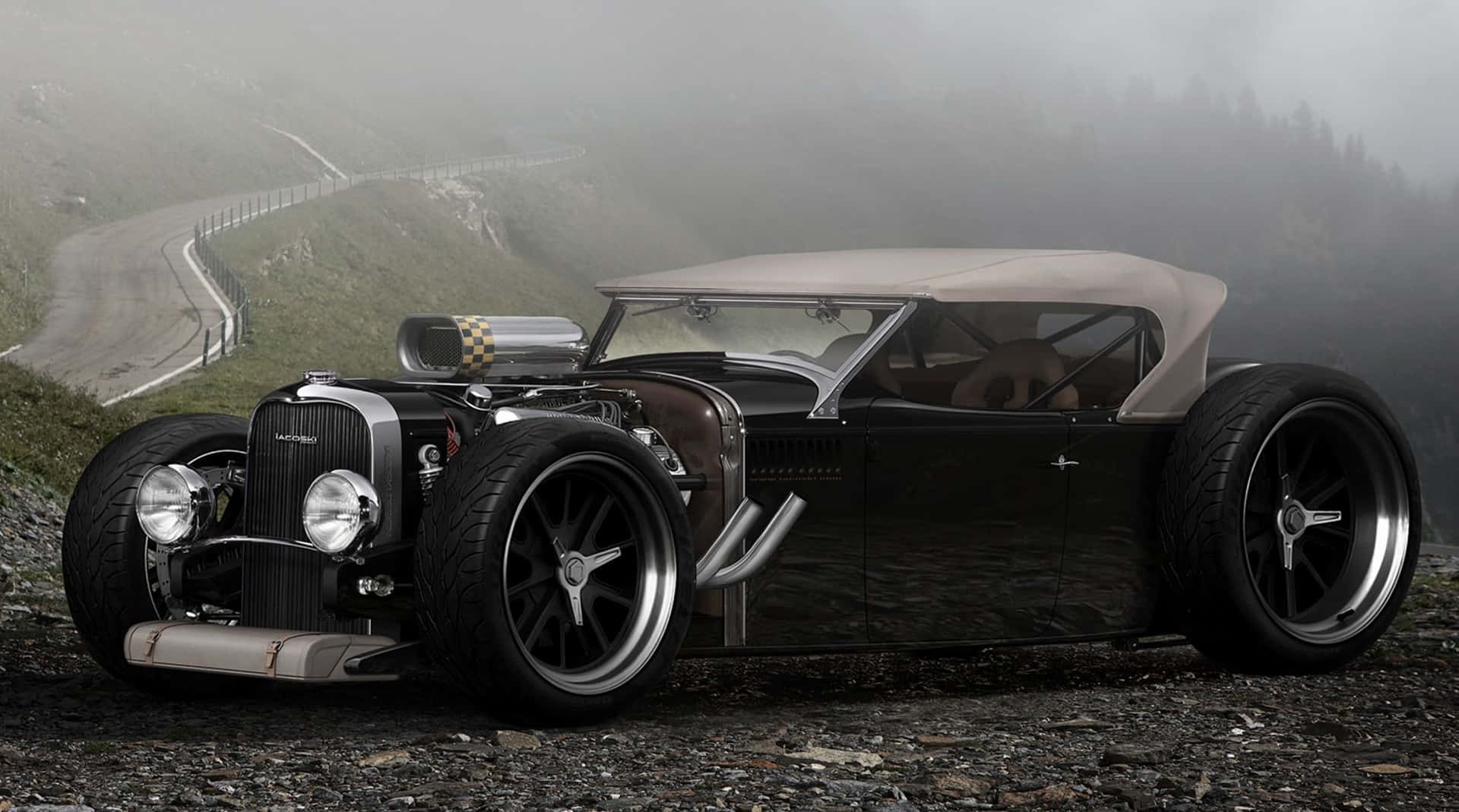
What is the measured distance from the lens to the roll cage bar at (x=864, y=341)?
675 cm

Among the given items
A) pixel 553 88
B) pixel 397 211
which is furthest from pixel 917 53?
pixel 397 211

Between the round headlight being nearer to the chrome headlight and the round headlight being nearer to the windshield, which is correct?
the chrome headlight

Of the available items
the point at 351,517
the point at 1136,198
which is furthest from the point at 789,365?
the point at 1136,198

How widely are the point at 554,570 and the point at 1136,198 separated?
157 meters

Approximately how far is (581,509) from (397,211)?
83.4 meters

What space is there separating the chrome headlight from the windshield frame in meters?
2.02

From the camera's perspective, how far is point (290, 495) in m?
6.12

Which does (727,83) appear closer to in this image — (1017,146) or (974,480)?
(1017,146)

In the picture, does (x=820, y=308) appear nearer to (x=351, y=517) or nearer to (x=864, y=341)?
(x=864, y=341)

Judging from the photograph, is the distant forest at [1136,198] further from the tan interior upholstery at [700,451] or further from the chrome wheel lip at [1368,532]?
the tan interior upholstery at [700,451]

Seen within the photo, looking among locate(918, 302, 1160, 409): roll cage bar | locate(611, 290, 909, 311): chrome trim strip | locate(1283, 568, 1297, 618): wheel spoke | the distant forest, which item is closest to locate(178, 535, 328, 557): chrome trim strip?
locate(611, 290, 909, 311): chrome trim strip

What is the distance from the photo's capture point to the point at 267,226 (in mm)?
73250

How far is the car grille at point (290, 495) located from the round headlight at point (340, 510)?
0.52ft

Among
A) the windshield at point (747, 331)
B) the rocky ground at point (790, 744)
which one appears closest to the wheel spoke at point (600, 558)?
the rocky ground at point (790, 744)
